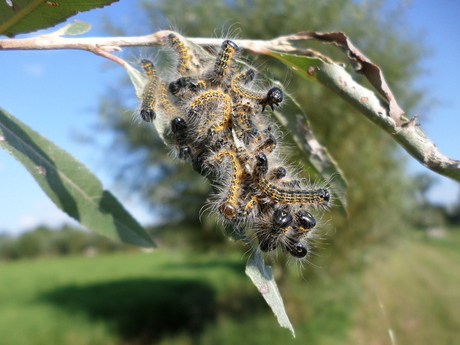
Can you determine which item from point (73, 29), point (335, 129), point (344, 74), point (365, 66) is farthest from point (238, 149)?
point (335, 129)

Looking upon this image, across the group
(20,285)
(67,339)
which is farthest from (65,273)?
(67,339)

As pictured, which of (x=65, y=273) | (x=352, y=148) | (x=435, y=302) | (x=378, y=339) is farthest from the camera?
(x=65, y=273)

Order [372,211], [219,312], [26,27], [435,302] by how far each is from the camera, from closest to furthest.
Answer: [26,27]
[372,211]
[219,312]
[435,302]

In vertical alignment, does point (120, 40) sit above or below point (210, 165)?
above

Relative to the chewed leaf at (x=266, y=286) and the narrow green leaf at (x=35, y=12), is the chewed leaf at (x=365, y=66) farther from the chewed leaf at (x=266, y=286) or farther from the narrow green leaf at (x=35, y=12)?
the narrow green leaf at (x=35, y=12)

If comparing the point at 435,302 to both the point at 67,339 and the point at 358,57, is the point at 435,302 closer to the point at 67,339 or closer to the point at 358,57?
the point at 67,339

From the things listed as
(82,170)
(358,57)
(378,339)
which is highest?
(358,57)

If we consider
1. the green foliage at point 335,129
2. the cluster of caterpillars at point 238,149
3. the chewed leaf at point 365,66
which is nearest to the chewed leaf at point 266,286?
the cluster of caterpillars at point 238,149

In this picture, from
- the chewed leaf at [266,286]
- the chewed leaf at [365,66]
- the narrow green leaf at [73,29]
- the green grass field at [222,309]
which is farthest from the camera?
the green grass field at [222,309]
